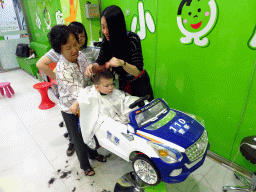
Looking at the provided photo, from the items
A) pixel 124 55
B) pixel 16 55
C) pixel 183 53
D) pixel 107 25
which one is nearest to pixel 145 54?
pixel 183 53

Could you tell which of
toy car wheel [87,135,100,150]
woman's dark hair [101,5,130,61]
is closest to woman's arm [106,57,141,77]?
woman's dark hair [101,5,130,61]

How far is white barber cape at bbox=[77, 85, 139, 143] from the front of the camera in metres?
1.35

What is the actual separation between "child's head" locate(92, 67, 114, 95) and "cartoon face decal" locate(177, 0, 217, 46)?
1.01 meters

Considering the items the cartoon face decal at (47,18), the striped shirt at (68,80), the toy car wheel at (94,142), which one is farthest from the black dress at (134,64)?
the cartoon face decal at (47,18)

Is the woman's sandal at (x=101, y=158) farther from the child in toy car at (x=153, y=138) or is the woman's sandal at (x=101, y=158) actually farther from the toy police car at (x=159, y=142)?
the toy police car at (x=159, y=142)

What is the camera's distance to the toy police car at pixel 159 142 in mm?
991

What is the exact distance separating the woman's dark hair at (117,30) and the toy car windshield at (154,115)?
1.71ft

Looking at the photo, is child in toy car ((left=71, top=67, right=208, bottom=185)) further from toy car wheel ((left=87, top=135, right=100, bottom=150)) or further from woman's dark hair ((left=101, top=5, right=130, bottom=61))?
woman's dark hair ((left=101, top=5, right=130, bottom=61))

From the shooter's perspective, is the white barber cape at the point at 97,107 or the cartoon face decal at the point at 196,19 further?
the cartoon face decal at the point at 196,19

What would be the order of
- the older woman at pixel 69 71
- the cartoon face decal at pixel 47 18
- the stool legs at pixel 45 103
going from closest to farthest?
1. the older woman at pixel 69 71
2. the stool legs at pixel 45 103
3. the cartoon face decal at pixel 47 18

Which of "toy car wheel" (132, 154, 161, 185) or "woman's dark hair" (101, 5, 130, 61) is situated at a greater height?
"woman's dark hair" (101, 5, 130, 61)

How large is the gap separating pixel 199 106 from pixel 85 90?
135 cm

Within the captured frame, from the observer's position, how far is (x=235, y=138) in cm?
173

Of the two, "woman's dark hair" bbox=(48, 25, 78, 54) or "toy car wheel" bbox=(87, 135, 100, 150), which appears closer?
"woman's dark hair" bbox=(48, 25, 78, 54)
